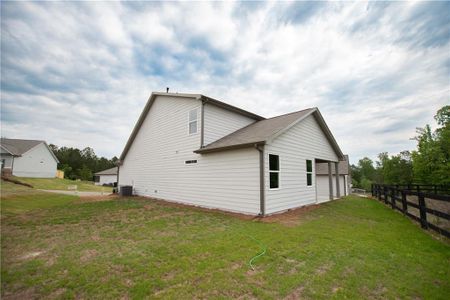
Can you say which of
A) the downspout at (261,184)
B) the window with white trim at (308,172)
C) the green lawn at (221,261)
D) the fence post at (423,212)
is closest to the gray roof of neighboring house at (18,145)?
the green lawn at (221,261)

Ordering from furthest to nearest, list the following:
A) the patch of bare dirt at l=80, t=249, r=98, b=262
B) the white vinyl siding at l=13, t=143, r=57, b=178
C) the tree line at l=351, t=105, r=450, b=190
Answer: the white vinyl siding at l=13, t=143, r=57, b=178, the tree line at l=351, t=105, r=450, b=190, the patch of bare dirt at l=80, t=249, r=98, b=262

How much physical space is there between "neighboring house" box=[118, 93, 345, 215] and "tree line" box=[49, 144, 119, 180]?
4061cm

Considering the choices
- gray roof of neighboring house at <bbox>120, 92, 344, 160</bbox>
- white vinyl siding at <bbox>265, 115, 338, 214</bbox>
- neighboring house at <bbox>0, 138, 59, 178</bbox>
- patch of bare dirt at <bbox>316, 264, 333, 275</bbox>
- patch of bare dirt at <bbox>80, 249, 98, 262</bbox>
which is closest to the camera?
patch of bare dirt at <bbox>316, 264, 333, 275</bbox>

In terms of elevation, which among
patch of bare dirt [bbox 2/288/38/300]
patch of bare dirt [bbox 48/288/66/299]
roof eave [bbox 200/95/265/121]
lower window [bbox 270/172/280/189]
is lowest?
patch of bare dirt [bbox 2/288/38/300]

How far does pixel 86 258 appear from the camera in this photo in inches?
167

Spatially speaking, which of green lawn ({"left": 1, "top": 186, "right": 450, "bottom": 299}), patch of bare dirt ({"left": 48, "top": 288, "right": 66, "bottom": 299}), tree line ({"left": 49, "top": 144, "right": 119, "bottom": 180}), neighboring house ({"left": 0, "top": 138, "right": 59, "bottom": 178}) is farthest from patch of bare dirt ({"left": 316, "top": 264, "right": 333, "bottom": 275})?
tree line ({"left": 49, "top": 144, "right": 119, "bottom": 180})

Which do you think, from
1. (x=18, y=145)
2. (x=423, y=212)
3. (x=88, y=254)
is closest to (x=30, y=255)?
(x=88, y=254)

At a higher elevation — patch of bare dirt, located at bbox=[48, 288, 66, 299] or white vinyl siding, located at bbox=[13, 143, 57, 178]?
white vinyl siding, located at bbox=[13, 143, 57, 178]

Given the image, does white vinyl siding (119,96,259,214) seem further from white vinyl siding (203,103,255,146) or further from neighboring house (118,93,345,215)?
white vinyl siding (203,103,255,146)

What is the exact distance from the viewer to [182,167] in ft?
40.4

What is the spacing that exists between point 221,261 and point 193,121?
8949mm

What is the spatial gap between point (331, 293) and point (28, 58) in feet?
42.4

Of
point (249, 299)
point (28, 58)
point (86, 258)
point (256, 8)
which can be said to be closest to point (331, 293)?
point (249, 299)

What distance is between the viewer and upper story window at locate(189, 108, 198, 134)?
11695mm
